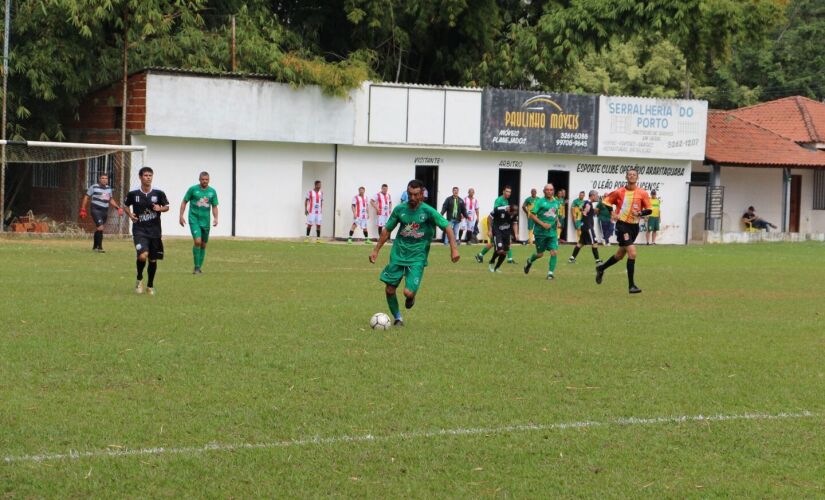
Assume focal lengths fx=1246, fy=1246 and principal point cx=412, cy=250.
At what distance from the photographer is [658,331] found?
14.6m

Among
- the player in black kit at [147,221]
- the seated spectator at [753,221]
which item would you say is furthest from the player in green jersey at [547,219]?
the seated spectator at [753,221]

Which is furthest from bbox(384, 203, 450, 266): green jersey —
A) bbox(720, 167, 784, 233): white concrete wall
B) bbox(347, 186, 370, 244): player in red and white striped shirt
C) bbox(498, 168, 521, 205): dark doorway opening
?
bbox(720, 167, 784, 233): white concrete wall

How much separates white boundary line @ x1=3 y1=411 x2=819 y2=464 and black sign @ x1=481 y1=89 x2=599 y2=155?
30.0 meters

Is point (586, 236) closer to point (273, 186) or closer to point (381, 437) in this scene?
point (273, 186)

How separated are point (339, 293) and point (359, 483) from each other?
38.6ft

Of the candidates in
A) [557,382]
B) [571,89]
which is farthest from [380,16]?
[557,382]

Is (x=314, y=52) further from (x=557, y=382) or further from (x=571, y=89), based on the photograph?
(x=557, y=382)

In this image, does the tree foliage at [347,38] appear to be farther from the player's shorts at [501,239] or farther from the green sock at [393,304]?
the green sock at [393,304]

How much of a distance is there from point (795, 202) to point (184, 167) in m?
25.5

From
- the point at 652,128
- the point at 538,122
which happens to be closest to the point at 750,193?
the point at 652,128

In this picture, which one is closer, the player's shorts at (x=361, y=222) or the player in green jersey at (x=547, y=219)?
the player in green jersey at (x=547, y=219)

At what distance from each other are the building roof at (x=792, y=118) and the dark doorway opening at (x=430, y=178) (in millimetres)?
17131

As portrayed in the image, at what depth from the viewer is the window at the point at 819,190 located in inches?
1913

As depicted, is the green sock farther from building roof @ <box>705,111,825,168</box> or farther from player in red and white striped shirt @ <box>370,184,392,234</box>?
building roof @ <box>705,111,825,168</box>
